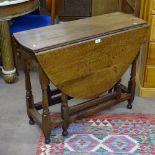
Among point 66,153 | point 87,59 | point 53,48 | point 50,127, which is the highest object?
point 53,48

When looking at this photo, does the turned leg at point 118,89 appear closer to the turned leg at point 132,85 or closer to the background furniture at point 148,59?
the turned leg at point 132,85

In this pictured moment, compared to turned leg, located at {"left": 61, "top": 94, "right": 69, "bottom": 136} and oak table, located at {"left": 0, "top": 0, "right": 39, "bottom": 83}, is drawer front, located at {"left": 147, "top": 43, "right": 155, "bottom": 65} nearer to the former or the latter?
turned leg, located at {"left": 61, "top": 94, "right": 69, "bottom": 136}

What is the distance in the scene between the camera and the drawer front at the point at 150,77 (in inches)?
95.1

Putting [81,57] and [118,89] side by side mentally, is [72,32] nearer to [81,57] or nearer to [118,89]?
[81,57]

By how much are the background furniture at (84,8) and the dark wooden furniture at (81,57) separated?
156cm

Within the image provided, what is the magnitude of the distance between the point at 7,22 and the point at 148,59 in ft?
3.90

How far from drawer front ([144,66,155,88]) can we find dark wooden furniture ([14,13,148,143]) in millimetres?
247

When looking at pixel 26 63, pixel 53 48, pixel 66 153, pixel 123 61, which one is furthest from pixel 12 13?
pixel 66 153

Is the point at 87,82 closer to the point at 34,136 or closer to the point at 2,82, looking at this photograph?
the point at 34,136

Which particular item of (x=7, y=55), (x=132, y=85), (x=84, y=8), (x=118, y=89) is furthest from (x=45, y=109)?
(x=84, y=8)

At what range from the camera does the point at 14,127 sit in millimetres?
2195

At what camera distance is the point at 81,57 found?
71.9 inches

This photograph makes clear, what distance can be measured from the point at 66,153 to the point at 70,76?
51 cm

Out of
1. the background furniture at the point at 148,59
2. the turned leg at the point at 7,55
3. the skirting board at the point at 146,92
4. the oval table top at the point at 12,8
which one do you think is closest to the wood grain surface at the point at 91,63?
the background furniture at the point at 148,59
